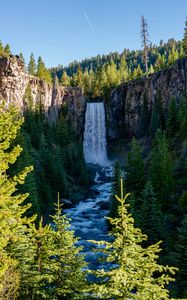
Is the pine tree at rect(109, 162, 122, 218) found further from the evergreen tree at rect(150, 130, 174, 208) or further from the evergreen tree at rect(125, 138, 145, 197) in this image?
the evergreen tree at rect(150, 130, 174, 208)

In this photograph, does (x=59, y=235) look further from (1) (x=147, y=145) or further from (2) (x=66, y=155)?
(1) (x=147, y=145)

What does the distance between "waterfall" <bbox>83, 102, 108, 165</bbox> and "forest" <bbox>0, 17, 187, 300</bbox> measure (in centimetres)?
966

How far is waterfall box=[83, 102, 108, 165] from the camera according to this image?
89750mm

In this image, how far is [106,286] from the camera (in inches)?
331

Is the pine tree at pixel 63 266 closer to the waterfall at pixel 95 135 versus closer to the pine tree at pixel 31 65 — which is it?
the waterfall at pixel 95 135

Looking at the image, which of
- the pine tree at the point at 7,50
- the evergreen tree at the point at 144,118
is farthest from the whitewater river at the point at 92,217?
the pine tree at the point at 7,50

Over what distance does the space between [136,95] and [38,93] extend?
29.1 metres

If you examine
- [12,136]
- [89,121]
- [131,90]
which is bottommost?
[12,136]

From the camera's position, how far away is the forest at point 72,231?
8.59 m

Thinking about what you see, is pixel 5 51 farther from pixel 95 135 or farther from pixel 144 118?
pixel 144 118

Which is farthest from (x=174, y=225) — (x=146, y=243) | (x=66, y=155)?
(x=66, y=155)

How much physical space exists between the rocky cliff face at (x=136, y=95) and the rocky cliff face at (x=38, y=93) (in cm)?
1001

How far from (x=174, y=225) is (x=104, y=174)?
40.7 metres

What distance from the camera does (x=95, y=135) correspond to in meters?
93.8
